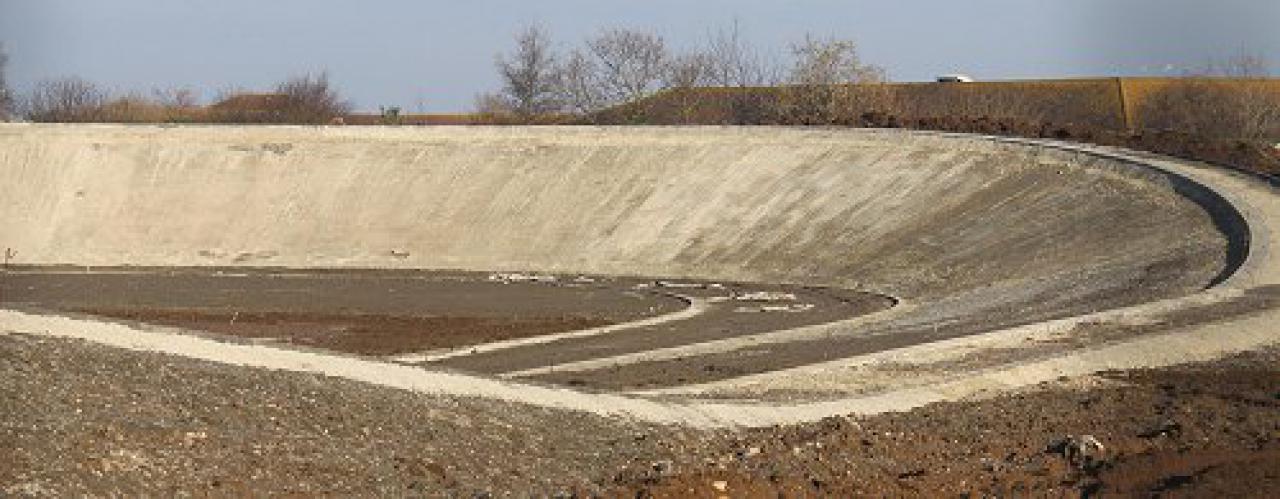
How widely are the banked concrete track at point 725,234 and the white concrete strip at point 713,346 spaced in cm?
16

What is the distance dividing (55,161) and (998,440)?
187ft

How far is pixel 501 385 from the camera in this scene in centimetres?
2603

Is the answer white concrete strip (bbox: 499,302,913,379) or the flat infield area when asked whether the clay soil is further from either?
white concrete strip (bbox: 499,302,913,379)

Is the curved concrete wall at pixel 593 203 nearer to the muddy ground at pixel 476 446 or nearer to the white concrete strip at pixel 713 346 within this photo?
the white concrete strip at pixel 713 346

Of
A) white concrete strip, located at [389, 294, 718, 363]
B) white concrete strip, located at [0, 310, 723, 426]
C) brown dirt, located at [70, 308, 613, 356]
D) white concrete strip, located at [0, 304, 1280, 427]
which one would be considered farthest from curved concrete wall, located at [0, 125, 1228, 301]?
white concrete strip, located at [0, 310, 723, 426]

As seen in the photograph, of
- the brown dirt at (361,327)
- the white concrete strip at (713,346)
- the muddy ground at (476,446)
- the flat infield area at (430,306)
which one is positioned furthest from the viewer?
the flat infield area at (430,306)

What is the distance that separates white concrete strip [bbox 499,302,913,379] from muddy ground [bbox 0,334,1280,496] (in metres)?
11.2

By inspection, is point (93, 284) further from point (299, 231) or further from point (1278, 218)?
point (1278, 218)

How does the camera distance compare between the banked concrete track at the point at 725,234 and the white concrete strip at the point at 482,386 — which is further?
the banked concrete track at the point at 725,234

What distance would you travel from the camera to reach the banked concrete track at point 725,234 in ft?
102

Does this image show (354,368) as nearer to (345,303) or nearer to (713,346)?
(713,346)

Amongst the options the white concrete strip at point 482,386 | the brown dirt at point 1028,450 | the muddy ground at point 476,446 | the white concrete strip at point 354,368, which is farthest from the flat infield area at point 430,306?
the muddy ground at point 476,446

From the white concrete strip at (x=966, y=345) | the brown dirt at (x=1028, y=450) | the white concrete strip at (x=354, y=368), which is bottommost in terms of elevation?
the white concrete strip at (x=966, y=345)

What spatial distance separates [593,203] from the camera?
68.4 m
